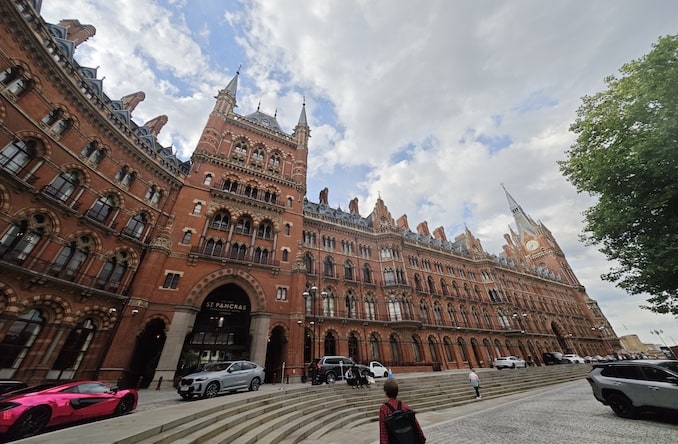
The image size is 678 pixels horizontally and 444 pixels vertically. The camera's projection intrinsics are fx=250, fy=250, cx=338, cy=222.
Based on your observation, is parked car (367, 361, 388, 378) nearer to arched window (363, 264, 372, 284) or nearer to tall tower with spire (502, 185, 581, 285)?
arched window (363, 264, 372, 284)

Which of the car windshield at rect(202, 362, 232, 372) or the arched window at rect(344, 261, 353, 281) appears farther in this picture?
the arched window at rect(344, 261, 353, 281)

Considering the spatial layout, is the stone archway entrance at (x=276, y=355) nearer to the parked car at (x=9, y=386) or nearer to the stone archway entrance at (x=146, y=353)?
the stone archway entrance at (x=146, y=353)

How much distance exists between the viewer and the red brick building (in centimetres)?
1409

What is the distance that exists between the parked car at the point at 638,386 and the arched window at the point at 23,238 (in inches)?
1091

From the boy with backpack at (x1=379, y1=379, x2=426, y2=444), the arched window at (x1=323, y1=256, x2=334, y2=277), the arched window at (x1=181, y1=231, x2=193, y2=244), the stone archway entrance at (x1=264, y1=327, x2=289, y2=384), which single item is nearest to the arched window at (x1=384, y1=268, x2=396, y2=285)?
the arched window at (x1=323, y1=256, x2=334, y2=277)

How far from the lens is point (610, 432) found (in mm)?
7234

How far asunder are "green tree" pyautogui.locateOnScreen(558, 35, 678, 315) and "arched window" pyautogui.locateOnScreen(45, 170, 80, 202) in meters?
29.6

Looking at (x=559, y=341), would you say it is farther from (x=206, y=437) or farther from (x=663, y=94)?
(x=206, y=437)

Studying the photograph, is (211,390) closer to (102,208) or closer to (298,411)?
(298,411)

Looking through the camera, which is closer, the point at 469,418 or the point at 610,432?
the point at 610,432

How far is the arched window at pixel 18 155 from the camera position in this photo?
13344 millimetres

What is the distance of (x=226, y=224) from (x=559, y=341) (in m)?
59.2

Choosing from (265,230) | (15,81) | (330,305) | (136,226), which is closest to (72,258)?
(136,226)

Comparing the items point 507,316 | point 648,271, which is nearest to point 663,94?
point 648,271
